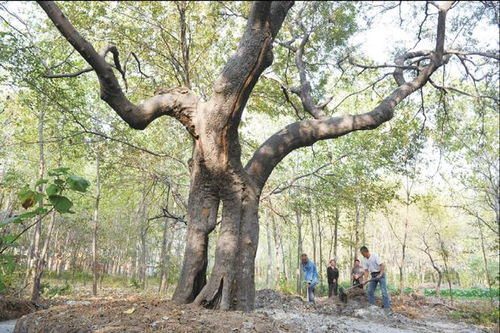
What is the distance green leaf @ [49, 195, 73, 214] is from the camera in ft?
9.57

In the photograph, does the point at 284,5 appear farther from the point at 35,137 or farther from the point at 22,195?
the point at 35,137

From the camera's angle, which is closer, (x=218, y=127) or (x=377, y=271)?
(x=218, y=127)

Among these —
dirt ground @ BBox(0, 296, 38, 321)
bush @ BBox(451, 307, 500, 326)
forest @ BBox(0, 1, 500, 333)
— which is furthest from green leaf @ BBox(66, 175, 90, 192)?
bush @ BBox(451, 307, 500, 326)

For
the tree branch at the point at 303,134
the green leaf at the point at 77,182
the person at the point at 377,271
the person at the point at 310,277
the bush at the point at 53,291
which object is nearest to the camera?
the green leaf at the point at 77,182

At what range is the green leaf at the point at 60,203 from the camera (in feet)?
9.57

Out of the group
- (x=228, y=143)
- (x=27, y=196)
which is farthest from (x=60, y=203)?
(x=228, y=143)

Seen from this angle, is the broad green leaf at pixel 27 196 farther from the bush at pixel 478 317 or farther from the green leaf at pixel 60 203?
the bush at pixel 478 317

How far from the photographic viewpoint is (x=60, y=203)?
297 cm

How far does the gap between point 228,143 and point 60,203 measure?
2.19 m

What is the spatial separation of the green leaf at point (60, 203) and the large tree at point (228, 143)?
52.2 inches

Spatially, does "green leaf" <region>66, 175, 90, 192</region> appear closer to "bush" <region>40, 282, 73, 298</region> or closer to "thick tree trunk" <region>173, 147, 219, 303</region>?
"thick tree trunk" <region>173, 147, 219, 303</region>

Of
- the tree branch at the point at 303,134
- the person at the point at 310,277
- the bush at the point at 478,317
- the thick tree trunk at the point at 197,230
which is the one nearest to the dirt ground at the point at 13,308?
the thick tree trunk at the point at 197,230

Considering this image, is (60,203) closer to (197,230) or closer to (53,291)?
(197,230)

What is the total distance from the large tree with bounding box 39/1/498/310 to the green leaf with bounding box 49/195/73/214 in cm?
133
